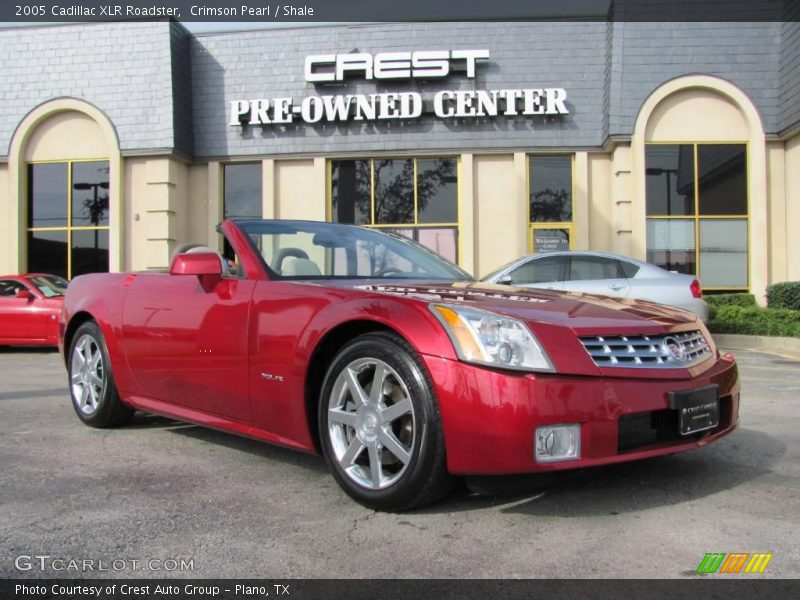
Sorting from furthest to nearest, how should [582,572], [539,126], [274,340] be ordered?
1. [539,126]
2. [274,340]
3. [582,572]

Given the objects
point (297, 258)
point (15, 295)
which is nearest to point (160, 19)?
point (15, 295)

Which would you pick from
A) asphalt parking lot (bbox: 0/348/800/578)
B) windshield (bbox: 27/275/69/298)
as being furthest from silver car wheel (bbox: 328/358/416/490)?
windshield (bbox: 27/275/69/298)

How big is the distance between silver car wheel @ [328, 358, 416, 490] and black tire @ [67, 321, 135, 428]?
218 cm

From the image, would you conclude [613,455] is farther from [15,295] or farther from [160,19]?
[160,19]

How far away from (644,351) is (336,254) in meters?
1.88

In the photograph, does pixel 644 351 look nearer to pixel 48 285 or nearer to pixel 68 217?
pixel 48 285

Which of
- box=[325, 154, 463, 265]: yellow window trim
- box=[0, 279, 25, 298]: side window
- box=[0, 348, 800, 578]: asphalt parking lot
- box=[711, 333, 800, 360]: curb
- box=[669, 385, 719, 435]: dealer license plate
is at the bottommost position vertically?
box=[0, 348, 800, 578]: asphalt parking lot

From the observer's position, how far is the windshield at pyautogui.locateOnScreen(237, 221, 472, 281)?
393 centimetres

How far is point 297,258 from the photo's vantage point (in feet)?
13.0

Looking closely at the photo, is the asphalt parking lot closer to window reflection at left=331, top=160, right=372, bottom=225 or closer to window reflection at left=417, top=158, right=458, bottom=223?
window reflection at left=417, top=158, right=458, bottom=223

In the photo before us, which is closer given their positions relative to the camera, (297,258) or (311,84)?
(297,258)

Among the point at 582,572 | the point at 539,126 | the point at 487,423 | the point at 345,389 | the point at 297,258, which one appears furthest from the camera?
the point at 539,126

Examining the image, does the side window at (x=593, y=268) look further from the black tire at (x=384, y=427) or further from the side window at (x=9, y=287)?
the side window at (x=9, y=287)

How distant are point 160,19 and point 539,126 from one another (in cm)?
885
